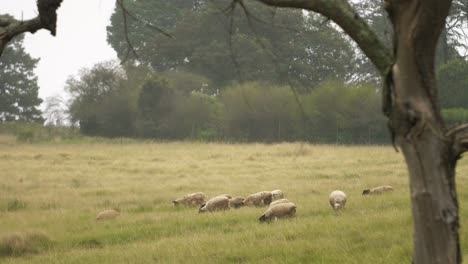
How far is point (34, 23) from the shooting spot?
6137 mm

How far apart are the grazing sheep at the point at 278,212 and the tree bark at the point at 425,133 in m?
5.59

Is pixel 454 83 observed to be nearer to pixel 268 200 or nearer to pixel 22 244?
pixel 268 200

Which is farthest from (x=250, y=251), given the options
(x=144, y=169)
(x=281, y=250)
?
(x=144, y=169)

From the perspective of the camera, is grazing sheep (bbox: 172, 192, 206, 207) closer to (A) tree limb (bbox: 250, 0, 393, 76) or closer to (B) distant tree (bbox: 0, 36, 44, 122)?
(A) tree limb (bbox: 250, 0, 393, 76)

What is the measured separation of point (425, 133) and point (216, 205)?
7690 mm

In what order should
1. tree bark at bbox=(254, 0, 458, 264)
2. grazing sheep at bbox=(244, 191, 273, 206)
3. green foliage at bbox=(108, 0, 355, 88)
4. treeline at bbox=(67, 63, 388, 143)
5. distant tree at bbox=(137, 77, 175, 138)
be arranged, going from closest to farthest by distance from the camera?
tree bark at bbox=(254, 0, 458, 264)
grazing sheep at bbox=(244, 191, 273, 206)
treeline at bbox=(67, 63, 388, 143)
green foliage at bbox=(108, 0, 355, 88)
distant tree at bbox=(137, 77, 175, 138)

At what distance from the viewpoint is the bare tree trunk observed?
4.04 metres

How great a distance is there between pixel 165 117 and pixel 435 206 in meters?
41.9

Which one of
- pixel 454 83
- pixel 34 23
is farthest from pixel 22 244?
pixel 454 83

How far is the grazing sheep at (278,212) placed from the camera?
971cm

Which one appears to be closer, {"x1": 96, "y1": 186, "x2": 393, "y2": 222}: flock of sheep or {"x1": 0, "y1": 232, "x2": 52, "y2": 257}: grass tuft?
{"x1": 0, "y1": 232, "x2": 52, "y2": 257}: grass tuft

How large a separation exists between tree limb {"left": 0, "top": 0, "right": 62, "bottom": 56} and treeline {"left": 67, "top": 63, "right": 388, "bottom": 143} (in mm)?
31105

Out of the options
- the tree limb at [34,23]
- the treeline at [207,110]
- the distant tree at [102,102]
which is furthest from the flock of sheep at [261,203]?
the distant tree at [102,102]

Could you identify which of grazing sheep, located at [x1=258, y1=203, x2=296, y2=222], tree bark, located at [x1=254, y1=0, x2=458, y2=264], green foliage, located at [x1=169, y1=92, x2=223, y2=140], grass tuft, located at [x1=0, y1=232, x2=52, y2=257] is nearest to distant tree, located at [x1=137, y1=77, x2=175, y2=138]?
green foliage, located at [x1=169, y1=92, x2=223, y2=140]
